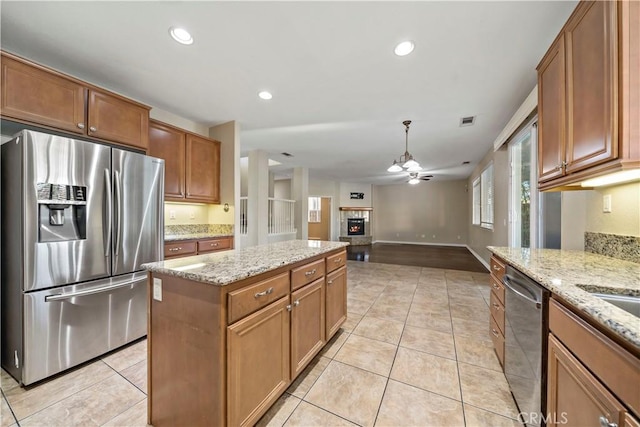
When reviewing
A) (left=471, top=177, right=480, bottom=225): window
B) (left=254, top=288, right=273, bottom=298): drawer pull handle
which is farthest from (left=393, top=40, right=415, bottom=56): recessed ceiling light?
(left=471, top=177, right=480, bottom=225): window

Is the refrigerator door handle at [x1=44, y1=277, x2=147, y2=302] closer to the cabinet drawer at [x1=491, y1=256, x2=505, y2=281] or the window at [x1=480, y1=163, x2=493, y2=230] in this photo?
the cabinet drawer at [x1=491, y1=256, x2=505, y2=281]

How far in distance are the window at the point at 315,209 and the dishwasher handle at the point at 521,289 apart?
8.16m

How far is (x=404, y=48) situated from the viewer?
1.91 metres

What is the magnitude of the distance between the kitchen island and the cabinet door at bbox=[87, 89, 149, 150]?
1716mm

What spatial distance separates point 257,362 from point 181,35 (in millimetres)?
2284

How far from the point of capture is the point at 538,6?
1509 mm

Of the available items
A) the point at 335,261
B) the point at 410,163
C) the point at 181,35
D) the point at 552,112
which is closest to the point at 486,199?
the point at 410,163

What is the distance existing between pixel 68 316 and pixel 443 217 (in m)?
10.1

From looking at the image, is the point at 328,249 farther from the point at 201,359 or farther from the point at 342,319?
the point at 201,359

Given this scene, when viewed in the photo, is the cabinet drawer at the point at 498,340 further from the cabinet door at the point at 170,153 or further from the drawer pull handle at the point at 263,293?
the cabinet door at the point at 170,153

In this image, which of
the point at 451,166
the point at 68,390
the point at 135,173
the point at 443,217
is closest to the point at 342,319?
the point at 68,390

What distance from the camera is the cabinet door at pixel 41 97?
5.62 ft

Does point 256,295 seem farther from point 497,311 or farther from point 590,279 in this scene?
point 497,311

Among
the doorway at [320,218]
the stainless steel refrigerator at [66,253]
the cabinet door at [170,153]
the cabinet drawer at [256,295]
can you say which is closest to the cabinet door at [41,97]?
the stainless steel refrigerator at [66,253]
